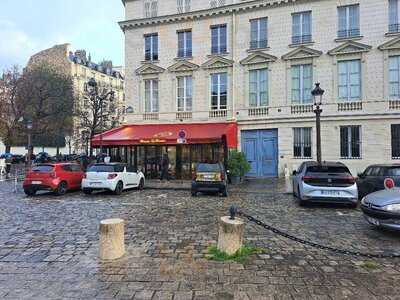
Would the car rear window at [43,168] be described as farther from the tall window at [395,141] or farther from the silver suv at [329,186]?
the tall window at [395,141]

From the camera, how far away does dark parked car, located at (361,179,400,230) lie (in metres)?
6.99

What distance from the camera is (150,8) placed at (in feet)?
81.0

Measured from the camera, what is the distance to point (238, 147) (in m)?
22.6

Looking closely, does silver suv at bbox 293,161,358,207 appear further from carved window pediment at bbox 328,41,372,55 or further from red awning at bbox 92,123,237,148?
carved window pediment at bbox 328,41,372,55

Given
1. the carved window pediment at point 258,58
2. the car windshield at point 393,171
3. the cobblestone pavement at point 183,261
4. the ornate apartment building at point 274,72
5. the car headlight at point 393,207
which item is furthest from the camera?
the carved window pediment at point 258,58

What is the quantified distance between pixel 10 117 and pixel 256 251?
35.0m

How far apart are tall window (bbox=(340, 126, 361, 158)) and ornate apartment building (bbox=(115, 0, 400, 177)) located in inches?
2.1

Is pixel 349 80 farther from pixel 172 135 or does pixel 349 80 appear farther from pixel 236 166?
pixel 172 135

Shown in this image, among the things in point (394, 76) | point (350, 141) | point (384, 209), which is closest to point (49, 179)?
point (384, 209)

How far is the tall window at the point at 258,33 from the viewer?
72.8ft

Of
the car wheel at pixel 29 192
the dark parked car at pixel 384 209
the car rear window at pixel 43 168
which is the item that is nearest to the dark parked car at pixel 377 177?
the dark parked car at pixel 384 209

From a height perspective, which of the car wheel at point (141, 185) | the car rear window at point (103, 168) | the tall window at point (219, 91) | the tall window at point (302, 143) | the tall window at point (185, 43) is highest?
the tall window at point (185, 43)

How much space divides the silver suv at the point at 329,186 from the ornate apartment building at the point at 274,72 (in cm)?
978

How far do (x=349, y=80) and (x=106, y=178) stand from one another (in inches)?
574
